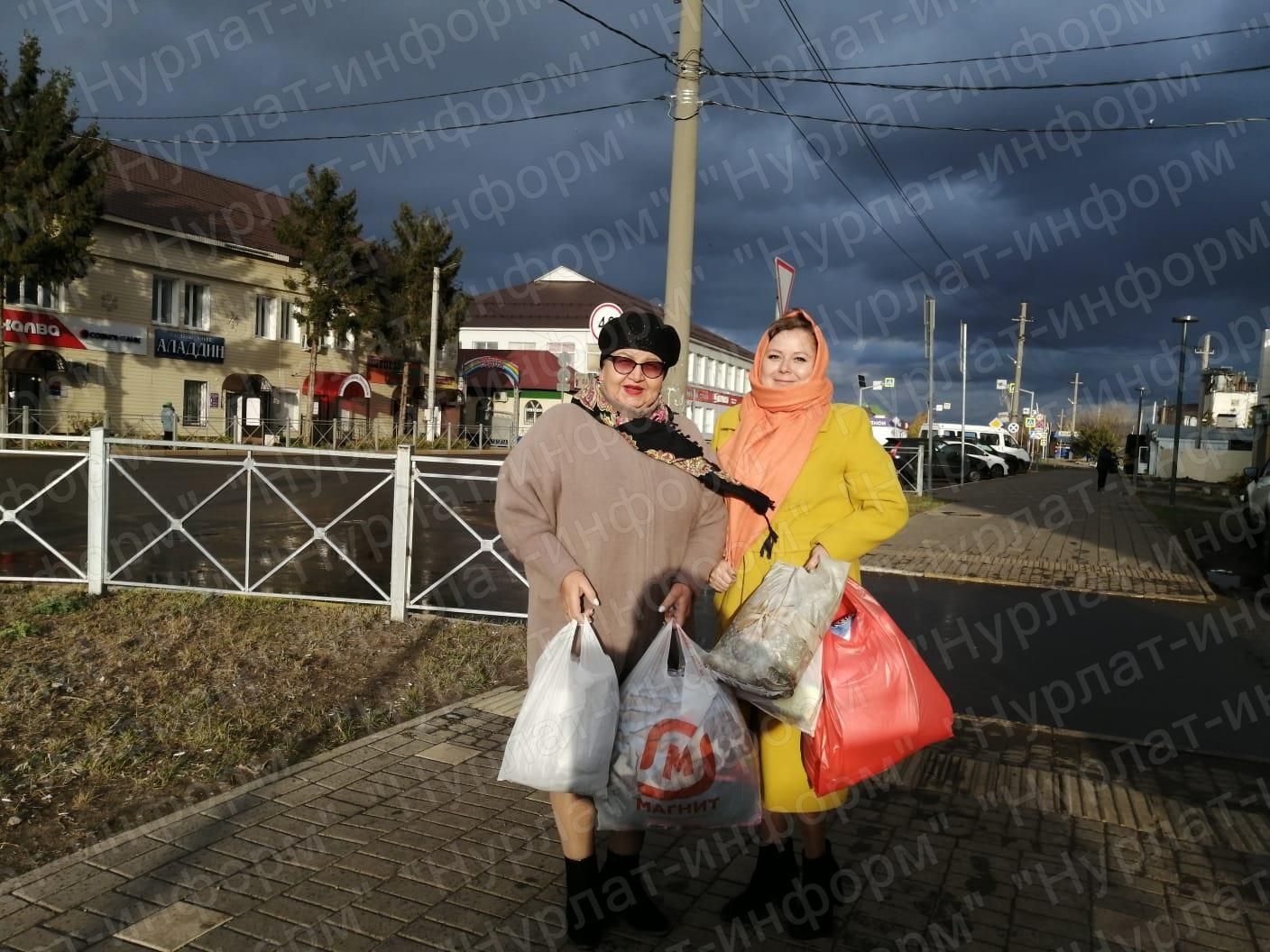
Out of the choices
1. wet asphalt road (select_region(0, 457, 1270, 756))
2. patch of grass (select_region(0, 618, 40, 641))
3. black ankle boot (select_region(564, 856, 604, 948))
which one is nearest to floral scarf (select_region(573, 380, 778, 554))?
black ankle boot (select_region(564, 856, 604, 948))

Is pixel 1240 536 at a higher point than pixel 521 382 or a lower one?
lower

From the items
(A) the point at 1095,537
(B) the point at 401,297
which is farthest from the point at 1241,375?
(A) the point at 1095,537

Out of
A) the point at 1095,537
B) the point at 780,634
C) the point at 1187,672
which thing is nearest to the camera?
the point at 780,634

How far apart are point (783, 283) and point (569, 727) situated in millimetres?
4845

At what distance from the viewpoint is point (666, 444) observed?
2945 mm

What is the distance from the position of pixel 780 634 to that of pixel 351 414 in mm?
41379

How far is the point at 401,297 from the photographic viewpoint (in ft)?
138

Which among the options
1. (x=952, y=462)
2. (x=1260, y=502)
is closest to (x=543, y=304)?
(x=952, y=462)

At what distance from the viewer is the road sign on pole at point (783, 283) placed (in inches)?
269

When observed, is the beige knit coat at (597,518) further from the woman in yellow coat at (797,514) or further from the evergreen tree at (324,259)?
the evergreen tree at (324,259)

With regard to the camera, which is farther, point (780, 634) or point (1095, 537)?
point (1095, 537)

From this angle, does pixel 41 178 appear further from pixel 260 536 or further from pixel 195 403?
pixel 260 536

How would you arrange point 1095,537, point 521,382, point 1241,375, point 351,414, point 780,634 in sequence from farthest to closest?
point 1241,375
point 521,382
point 351,414
point 1095,537
point 780,634

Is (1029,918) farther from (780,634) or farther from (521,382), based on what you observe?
(521,382)
